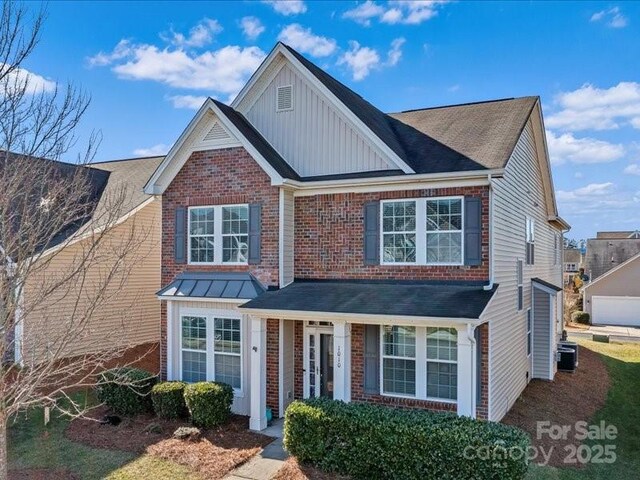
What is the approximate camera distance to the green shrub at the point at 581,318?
36656mm

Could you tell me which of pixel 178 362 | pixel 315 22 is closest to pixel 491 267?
pixel 178 362

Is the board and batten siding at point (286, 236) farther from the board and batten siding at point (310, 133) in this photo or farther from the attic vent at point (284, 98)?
the attic vent at point (284, 98)

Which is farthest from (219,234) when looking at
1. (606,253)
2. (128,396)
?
(606,253)

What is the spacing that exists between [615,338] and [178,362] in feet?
86.2

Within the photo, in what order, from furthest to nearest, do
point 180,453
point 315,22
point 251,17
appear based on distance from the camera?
1. point 315,22
2. point 251,17
3. point 180,453

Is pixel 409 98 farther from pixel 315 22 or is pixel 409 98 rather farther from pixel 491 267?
pixel 491 267

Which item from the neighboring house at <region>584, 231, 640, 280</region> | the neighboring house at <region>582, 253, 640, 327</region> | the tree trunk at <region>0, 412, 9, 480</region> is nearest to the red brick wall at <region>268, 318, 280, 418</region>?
the tree trunk at <region>0, 412, 9, 480</region>

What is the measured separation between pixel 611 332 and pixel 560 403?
22.9 metres

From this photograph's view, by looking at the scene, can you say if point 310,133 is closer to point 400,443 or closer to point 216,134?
point 216,134

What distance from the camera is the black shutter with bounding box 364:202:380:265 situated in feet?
37.8

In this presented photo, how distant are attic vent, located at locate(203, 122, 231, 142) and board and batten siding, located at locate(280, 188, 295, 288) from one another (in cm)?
225

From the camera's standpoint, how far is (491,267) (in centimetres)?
1034

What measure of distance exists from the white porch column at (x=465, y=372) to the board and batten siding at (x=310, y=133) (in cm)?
460

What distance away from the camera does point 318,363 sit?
11.8m
